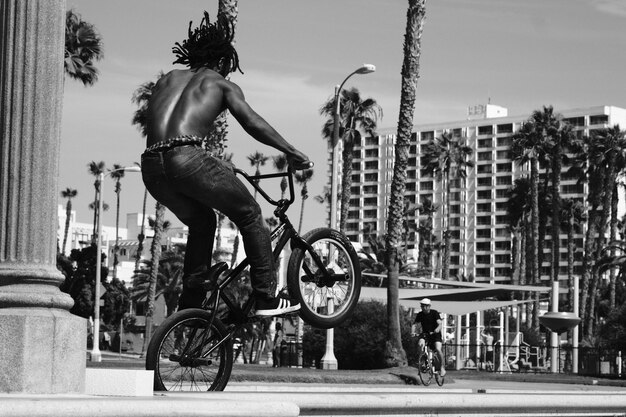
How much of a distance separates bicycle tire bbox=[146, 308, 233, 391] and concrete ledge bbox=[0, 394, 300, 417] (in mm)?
1813

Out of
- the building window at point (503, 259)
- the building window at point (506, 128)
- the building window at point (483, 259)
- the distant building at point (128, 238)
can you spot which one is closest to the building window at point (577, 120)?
the building window at point (506, 128)

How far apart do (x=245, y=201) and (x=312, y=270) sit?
3.51ft

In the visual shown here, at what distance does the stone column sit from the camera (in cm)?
635

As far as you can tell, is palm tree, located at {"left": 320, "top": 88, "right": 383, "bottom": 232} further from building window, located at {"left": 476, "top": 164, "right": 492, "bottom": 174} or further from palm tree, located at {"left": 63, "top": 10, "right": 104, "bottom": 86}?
building window, located at {"left": 476, "top": 164, "right": 492, "bottom": 174}

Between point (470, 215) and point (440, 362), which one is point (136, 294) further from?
point (470, 215)

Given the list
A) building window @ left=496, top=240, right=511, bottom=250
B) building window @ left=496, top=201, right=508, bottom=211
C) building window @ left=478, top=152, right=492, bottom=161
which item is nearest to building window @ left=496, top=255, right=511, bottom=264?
building window @ left=496, top=240, right=511, bottom=250

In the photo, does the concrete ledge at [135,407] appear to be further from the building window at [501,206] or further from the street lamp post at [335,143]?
the building window at [501,206]

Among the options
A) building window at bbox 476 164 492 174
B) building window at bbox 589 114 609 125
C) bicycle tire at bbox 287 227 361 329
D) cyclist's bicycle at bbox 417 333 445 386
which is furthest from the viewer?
building window at bbox 476 164 492 174

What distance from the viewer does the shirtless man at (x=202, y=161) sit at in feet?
23.2

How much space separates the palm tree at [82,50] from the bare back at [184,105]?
102ft

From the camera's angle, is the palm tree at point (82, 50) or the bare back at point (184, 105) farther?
the palm tree at point (82, 50)

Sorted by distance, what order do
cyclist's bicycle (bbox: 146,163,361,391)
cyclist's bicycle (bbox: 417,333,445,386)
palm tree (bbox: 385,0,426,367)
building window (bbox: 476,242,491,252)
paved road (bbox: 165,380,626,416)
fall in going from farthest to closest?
building window (bbox: 476,242,491,252)
palm tree (bbox: 385,0,426,367)
cyclist's bicycle (bbox: 417,333,445,386)
cyclist's bicycle (bbox: 146,163,361,391)
paved road (bbox: 165,380,626,416)

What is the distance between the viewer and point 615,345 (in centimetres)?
5100

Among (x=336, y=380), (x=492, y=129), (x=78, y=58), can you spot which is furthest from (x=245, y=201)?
(x=492, y=129)
